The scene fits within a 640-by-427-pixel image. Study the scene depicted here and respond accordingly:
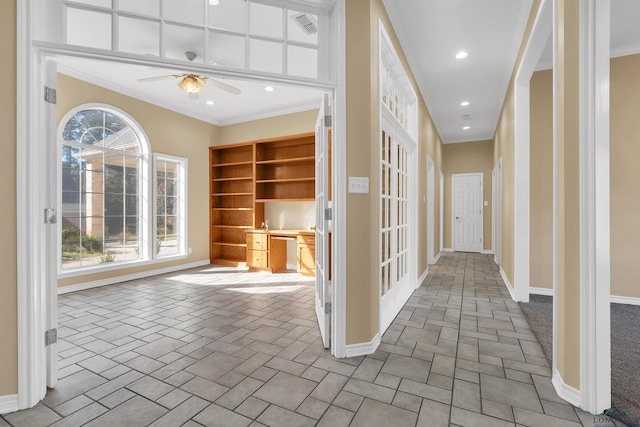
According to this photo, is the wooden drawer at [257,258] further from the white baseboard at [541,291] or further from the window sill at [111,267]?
the white baseboard at [541,291]

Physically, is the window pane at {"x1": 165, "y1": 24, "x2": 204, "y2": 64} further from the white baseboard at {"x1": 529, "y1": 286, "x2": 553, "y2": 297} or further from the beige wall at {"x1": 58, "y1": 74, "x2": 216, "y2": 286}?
the white baseboard at {"x1": 529, "y1": 286, "x2": 553, "y2": 297}

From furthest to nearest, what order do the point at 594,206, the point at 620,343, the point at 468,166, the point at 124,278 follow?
the point at 468,166, the point at 124,278, the point at 620,343, the point at 594,206

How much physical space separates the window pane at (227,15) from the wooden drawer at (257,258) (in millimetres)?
3866

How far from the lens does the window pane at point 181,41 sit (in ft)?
6.40

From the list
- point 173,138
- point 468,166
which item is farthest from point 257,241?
point 468,166

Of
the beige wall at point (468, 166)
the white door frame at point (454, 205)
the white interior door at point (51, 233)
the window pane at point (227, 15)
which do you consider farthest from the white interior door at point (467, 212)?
the white interior door at point (51, 233)

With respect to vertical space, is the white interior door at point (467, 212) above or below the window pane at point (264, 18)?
below

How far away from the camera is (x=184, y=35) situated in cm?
212

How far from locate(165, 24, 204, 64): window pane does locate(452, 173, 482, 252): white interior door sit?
289 inches

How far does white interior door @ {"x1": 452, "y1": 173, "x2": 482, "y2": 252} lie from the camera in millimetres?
7770

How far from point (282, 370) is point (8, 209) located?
1.82 m

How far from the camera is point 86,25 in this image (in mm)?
1926

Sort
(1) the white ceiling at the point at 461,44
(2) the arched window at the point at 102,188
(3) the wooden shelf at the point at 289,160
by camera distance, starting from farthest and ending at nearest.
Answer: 1. (3) the wooden shelf at the point at 289,160
2. (2) the arched window at the point at 102,188
3. (1) the white ceiling at the point at 461,44

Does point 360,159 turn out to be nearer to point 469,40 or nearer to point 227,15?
point 227,15
